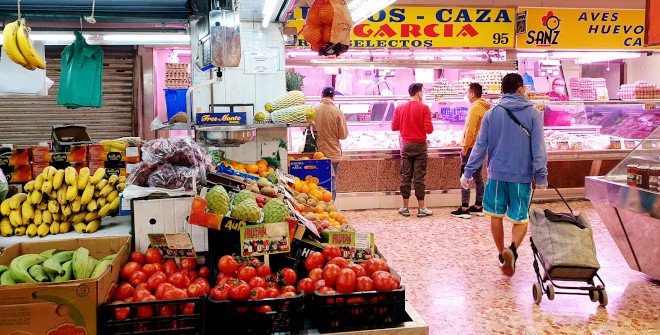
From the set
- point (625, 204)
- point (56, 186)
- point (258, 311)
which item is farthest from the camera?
point (625, 204)

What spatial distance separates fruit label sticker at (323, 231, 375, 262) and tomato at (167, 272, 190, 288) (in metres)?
0.82

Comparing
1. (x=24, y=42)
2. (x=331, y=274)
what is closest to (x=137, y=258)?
(x=331, y=274)

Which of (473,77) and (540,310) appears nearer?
(540,310)

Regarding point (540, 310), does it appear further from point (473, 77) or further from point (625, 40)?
point (625, 40)

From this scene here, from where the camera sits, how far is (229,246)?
3.14 metres

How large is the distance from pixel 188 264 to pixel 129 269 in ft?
0.95

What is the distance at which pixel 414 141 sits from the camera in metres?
8.56

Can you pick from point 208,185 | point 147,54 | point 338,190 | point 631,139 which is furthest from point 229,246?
point 631,139

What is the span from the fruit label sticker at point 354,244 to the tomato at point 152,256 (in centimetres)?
89

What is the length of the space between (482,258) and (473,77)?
4.26m

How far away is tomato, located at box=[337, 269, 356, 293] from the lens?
269cm

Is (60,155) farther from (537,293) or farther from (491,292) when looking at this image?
(537,293)

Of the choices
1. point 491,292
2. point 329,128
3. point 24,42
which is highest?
point 24,42

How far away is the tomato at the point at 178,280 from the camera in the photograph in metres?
2.76
